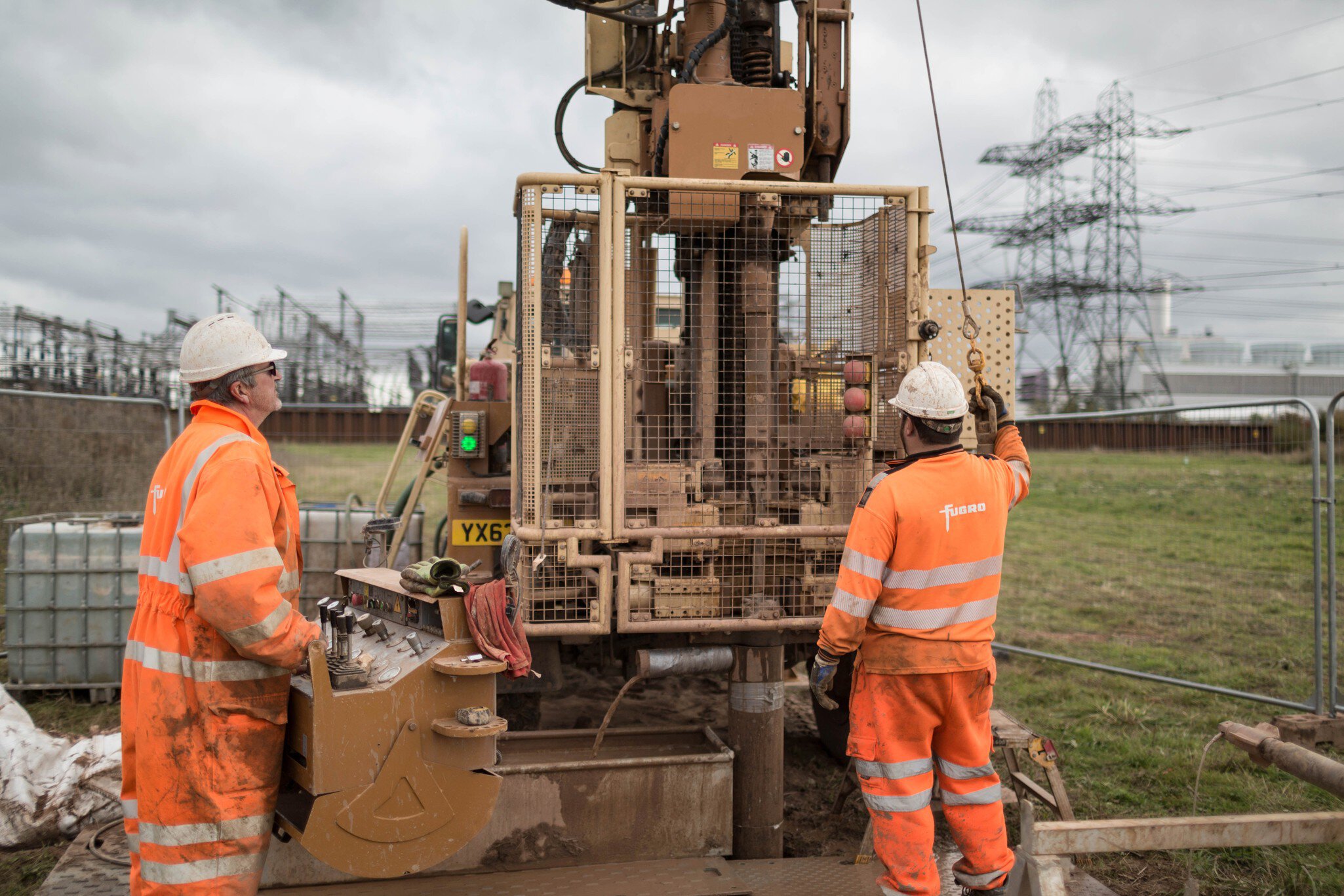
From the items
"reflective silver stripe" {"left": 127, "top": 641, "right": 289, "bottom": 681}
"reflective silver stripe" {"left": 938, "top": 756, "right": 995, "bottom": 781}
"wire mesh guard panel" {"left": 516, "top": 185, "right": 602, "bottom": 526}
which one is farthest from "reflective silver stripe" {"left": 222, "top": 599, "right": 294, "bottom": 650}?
"reflective silver stripe" {"left": 938, "top": 756, "right": 995, "bottom": 781}

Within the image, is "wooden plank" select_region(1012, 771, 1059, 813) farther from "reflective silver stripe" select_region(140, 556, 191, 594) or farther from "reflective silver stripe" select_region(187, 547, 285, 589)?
"reflective silver stripe" select_region(140, 556, 191, 594)

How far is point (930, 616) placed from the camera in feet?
10.2

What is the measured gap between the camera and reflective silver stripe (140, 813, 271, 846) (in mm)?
2385

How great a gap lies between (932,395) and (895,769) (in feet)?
4.26

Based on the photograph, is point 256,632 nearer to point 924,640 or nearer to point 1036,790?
point 924,640

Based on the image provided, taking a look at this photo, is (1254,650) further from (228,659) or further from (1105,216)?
(1105,216)

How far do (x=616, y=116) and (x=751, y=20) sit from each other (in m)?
0.90

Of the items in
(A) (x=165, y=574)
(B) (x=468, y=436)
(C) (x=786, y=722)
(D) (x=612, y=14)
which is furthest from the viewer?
(C) (x=786, y=722)

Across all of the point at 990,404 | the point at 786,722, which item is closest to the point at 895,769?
the point at 990,404

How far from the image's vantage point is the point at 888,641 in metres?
3.12

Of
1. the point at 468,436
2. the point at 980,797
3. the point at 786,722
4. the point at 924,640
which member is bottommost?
the point at 786,722

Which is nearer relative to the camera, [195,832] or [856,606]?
[195,832]

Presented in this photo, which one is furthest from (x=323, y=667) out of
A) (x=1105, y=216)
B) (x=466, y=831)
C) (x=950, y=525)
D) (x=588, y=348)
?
(x=1105, y=216)

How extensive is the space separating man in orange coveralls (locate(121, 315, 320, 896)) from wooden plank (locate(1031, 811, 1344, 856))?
7.06ft
